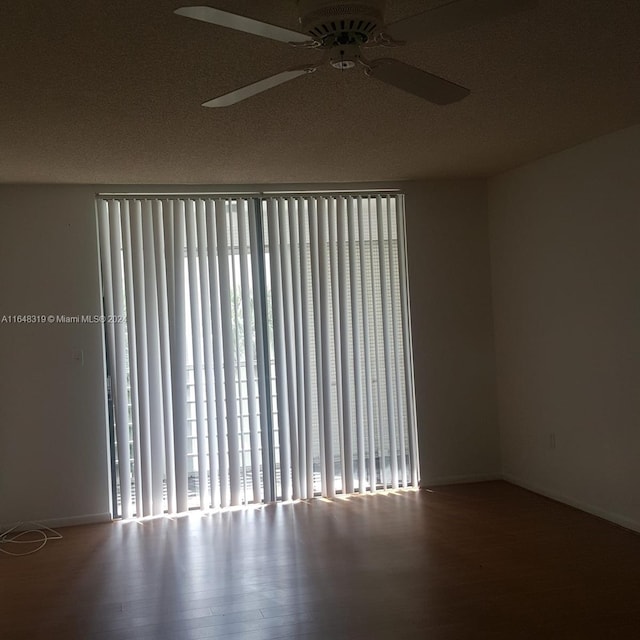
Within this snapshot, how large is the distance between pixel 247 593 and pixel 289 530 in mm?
1059

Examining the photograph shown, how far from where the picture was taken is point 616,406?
4.42m

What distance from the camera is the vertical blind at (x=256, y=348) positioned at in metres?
5.16

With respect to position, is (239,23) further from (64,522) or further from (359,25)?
(64,522)

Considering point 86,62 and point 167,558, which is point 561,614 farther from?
point 86,62

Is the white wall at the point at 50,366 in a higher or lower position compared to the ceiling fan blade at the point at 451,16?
lower

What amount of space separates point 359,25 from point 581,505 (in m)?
3.83

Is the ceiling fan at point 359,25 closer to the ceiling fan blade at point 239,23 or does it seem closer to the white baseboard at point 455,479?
A: the ceiling fan blade at point 239,23

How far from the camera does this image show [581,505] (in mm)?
4805

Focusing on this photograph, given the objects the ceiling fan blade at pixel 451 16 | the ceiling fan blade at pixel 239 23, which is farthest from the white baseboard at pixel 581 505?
the ceiling fan blade at pixel 239 23

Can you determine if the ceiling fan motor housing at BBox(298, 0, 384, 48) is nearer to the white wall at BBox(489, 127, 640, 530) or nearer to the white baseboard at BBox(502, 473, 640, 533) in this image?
the white wall at BBox(489, 127, 640, 530)

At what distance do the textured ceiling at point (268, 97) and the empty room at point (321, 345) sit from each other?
0.03 meters

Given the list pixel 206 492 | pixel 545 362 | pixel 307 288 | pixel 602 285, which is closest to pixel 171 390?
pixel 206 492

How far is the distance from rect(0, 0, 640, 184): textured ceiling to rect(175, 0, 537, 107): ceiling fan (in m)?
0.25

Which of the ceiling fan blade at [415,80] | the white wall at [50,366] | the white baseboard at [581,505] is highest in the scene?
the ceiling fan blade at [415,80]
